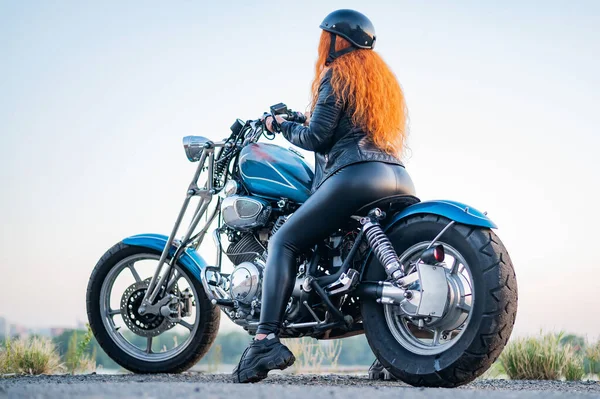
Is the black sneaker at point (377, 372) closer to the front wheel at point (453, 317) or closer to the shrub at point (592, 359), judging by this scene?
the front wheel at point (453, 317)

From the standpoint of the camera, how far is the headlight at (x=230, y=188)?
19.6ft

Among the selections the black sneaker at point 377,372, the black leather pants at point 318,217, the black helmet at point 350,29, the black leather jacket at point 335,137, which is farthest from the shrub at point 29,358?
the black helmet at point 350,29

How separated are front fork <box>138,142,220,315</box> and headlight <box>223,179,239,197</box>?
29 cm

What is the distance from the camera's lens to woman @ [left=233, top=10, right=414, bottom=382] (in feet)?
16.6

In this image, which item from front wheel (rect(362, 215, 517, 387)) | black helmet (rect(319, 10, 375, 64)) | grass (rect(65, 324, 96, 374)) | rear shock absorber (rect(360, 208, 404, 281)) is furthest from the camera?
grass (rect(65, 324, 96, 374))

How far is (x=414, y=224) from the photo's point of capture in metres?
4.89

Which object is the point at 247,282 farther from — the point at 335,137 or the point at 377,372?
the point at 377,372

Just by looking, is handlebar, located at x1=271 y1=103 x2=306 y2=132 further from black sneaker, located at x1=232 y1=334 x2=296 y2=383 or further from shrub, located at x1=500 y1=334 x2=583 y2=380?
shrub, located at x1=500 y1=334 x2=583 y2=380

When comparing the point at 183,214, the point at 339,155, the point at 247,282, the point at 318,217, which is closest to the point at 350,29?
the point at 339,155

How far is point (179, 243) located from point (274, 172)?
47.4 inches

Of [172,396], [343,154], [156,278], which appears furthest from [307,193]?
[172,396]

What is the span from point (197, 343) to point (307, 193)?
1.64m

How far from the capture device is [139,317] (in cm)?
656

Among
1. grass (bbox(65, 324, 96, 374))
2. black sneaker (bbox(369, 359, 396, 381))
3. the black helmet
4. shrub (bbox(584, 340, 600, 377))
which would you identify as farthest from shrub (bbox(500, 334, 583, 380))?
grass (bbox(65, 324, 96, 374))
